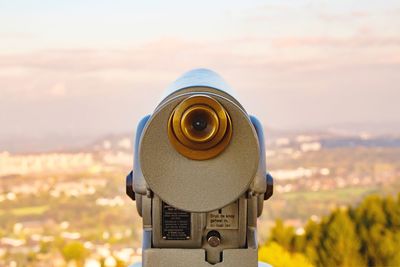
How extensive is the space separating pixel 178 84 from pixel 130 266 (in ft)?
2.67

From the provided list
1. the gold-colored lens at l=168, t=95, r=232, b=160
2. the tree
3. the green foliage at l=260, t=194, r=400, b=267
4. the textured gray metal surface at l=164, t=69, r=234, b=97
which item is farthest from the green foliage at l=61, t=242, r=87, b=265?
the gold-colored lens at l=168, t=95, r=232, b=160

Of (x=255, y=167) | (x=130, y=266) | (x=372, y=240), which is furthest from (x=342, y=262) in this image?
(x=255, y=167)

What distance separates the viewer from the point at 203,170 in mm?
2262

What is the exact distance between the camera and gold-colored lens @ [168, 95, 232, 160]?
2.21 m

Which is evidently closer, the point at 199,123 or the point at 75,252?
Answer: the point at 199,123

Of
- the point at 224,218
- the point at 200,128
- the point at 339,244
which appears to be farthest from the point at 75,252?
the point at 200,128

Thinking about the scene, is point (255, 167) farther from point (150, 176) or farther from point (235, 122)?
point (150, 176)

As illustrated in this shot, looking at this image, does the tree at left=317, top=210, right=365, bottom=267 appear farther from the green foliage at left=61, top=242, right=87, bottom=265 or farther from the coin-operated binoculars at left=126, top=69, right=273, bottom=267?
the coin-operated binoculars at left=126, top=69, right=273, bottom=267

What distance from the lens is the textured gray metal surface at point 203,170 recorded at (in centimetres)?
223

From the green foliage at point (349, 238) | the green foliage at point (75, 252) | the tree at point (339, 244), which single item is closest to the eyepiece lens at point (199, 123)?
the green foliage at point (75, 252)

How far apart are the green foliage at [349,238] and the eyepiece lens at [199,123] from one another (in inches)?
215

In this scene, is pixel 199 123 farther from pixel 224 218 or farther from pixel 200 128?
pixel 224 218

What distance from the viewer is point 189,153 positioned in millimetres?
2248

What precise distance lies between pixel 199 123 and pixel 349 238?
593cm
